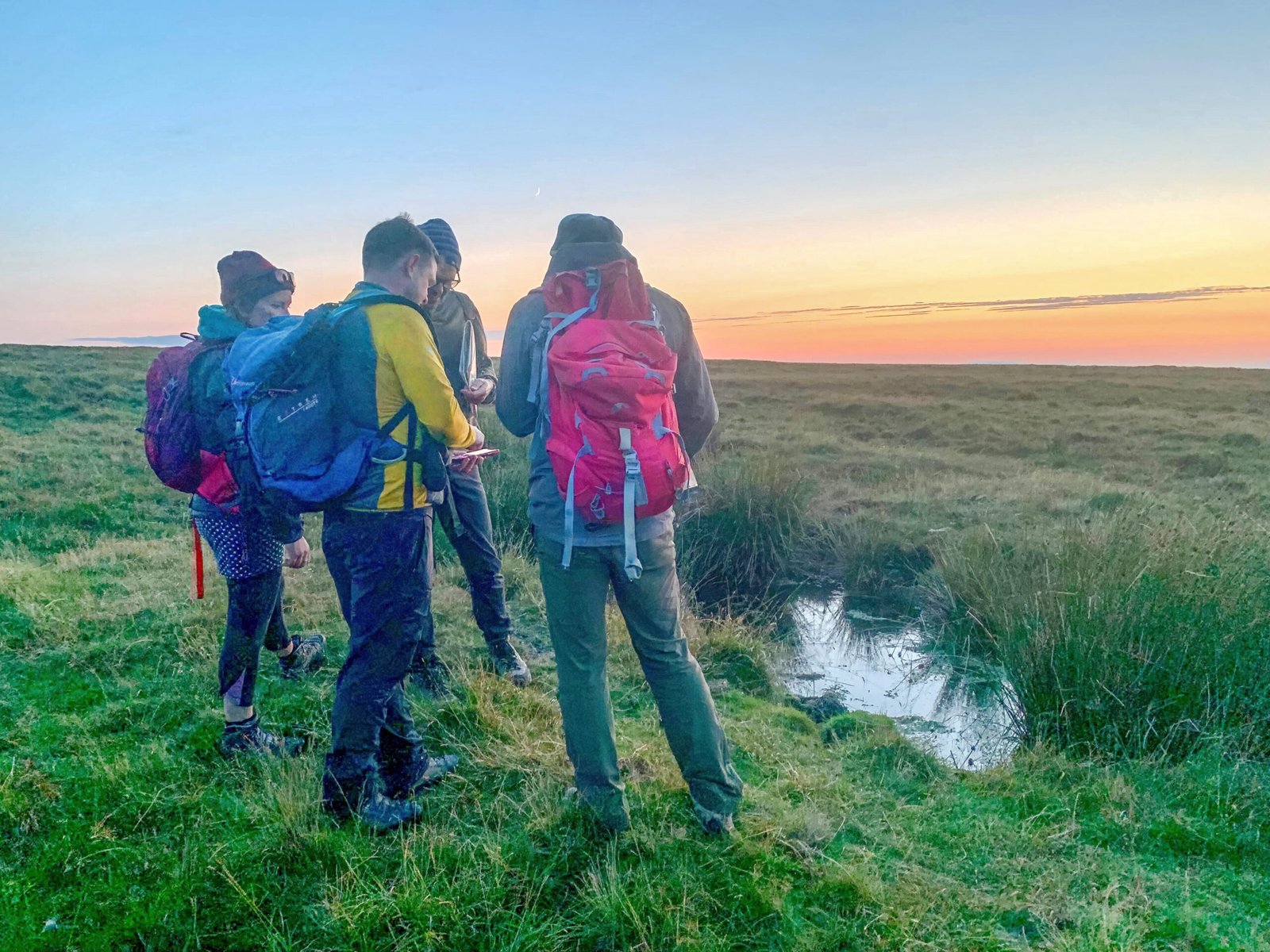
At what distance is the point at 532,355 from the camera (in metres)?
2.45

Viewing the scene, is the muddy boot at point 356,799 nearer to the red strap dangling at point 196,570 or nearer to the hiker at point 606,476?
the hiker at point 606,476

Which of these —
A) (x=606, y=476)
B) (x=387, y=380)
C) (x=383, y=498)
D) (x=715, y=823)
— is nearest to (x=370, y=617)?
(x=383, y=498)

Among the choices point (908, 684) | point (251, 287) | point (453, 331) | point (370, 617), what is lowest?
point (908, 684)

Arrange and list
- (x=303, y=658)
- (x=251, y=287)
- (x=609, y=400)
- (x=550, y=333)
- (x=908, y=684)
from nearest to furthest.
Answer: (x=609, y=400)
(x=550, y=333)
(x=251, y=287)
(x=303, y=658)
(x=908, y=684)

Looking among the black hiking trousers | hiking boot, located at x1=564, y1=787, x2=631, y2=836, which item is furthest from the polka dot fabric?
hiking boot, located at x1=564, y1=787, x2=631, y2=836

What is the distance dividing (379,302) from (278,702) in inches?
90.7

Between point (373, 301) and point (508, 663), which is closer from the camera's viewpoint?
point (373, 301)

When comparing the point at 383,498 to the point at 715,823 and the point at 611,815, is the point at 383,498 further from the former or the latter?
the point at 715,823

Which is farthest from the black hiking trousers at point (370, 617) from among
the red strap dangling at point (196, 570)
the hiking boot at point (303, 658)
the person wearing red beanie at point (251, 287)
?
the hiking boot at point (303, 658)

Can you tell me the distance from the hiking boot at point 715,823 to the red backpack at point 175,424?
2.12m

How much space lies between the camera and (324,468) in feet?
7.60

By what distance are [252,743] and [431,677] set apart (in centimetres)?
90

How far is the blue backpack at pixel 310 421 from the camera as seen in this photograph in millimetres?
2283

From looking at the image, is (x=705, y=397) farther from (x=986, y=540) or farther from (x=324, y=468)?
(x=986, y=540)
